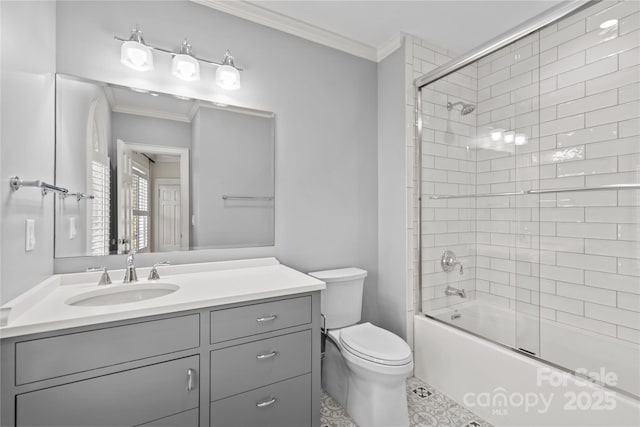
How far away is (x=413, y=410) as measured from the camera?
1.82 metres

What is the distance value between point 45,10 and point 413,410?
9.20ft

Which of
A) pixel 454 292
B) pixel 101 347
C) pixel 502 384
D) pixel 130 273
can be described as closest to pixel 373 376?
pixel 502 384

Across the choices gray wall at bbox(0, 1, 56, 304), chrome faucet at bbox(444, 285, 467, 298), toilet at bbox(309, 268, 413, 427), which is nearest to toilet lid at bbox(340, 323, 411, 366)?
toilet at bbox(309, 268, 413, 427)

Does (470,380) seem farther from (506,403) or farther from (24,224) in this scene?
(24,224)

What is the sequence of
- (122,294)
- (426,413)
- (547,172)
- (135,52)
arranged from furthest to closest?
(547,172) → (426,413) → (135,52) → (122,294)

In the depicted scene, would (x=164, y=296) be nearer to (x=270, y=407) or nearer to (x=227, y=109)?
(x=270, y=407)

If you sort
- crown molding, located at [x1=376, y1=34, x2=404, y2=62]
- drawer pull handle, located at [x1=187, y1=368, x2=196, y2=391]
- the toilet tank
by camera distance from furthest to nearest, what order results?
crown molding, located at [x1=376, y1=34, x2=404, y2=62], the toilet tank, drawer pull handle, located at [x1=187, y1=368, x2=196, y2=391]

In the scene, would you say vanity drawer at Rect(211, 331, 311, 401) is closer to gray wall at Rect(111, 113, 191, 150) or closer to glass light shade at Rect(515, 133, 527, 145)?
gray wall at Rect(111, 113, 191, 150)

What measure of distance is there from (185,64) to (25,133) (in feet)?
2.81

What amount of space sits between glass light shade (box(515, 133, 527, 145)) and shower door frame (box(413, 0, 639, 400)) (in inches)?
24.4

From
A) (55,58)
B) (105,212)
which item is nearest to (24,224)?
(105,212)

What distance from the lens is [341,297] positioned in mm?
2055

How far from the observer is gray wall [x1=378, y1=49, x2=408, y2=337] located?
2.27 meters

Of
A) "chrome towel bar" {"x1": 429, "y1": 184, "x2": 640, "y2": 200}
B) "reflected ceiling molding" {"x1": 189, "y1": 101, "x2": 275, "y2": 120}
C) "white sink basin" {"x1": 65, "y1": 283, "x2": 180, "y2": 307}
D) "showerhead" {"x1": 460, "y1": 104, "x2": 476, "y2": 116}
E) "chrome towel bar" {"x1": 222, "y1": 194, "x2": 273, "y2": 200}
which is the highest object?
"showerhead" {"x1": 460, "y1": 104, "x2": 476, "y2": 116}
